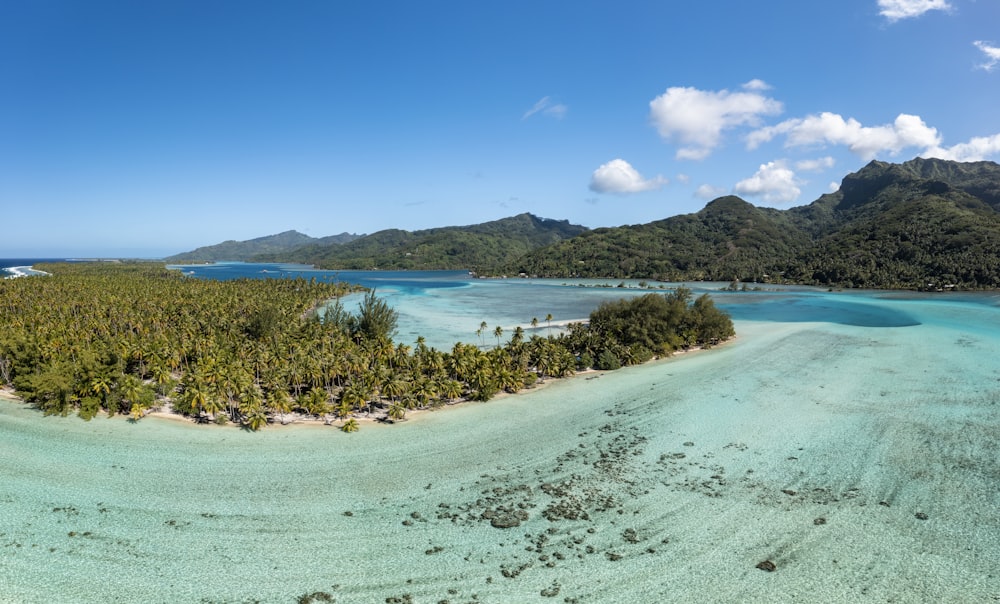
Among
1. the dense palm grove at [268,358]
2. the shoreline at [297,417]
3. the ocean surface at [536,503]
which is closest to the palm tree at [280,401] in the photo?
the dense palm grove at [268,358]

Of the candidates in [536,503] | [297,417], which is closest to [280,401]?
[297,417]

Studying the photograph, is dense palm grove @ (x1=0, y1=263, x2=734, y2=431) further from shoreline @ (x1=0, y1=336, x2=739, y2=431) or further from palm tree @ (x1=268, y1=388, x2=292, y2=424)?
shoreline @ (x1=0, y1=336, x2=739, y2=431)

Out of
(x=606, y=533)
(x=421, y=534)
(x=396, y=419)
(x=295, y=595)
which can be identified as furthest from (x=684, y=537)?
(x=396, y=419)

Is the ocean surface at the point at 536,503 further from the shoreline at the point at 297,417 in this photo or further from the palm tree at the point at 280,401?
the palm tree at the point at 280,401

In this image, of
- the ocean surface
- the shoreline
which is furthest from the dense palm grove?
the ocean surface

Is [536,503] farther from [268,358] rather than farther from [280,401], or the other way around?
[268,358]

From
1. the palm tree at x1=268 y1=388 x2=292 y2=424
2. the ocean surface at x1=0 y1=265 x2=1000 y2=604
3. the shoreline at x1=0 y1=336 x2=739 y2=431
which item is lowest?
the ocean surface at x1=0 y1=265 x2=1000 y2=604

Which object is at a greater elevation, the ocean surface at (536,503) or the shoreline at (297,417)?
the shoreline at (297,417)
